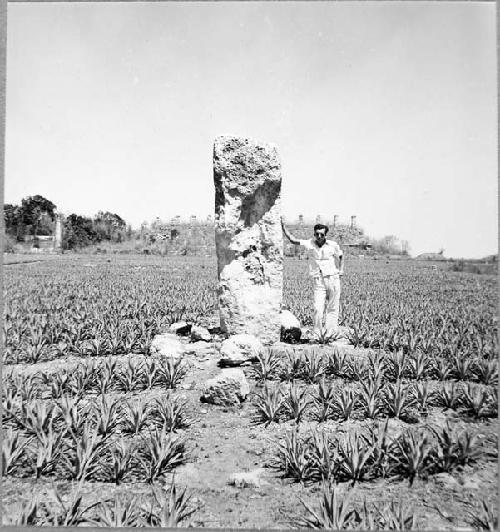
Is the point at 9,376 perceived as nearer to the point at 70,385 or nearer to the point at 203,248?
the point at 70,385

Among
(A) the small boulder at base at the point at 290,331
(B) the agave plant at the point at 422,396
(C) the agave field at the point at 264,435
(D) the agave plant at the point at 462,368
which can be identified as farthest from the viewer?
(A) the small boulder at base at the point at 290,331

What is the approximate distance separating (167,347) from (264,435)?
7.91 ft

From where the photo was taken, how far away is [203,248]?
33938mm

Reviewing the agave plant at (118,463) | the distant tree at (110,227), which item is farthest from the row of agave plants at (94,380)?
the distant tree at (110,227)

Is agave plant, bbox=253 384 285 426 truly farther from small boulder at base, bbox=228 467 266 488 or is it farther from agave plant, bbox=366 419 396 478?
agave plant, bbox=366 419 396 478

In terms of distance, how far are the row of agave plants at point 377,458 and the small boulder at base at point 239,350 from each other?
2000 millimetres

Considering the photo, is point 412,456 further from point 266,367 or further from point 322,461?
point 266,367

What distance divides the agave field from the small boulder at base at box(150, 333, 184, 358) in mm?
135

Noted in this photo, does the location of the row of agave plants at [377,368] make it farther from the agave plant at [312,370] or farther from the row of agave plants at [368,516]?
the row of agave plants at [368,516]

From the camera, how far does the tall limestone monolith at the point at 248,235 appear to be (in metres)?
5.61

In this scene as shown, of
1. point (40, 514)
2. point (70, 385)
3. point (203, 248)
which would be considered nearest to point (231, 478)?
point (40, 514)

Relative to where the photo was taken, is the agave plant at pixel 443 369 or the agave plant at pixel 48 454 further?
the agave plant at pixel 443 369

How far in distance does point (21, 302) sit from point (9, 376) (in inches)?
181

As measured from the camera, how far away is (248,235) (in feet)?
19.1
